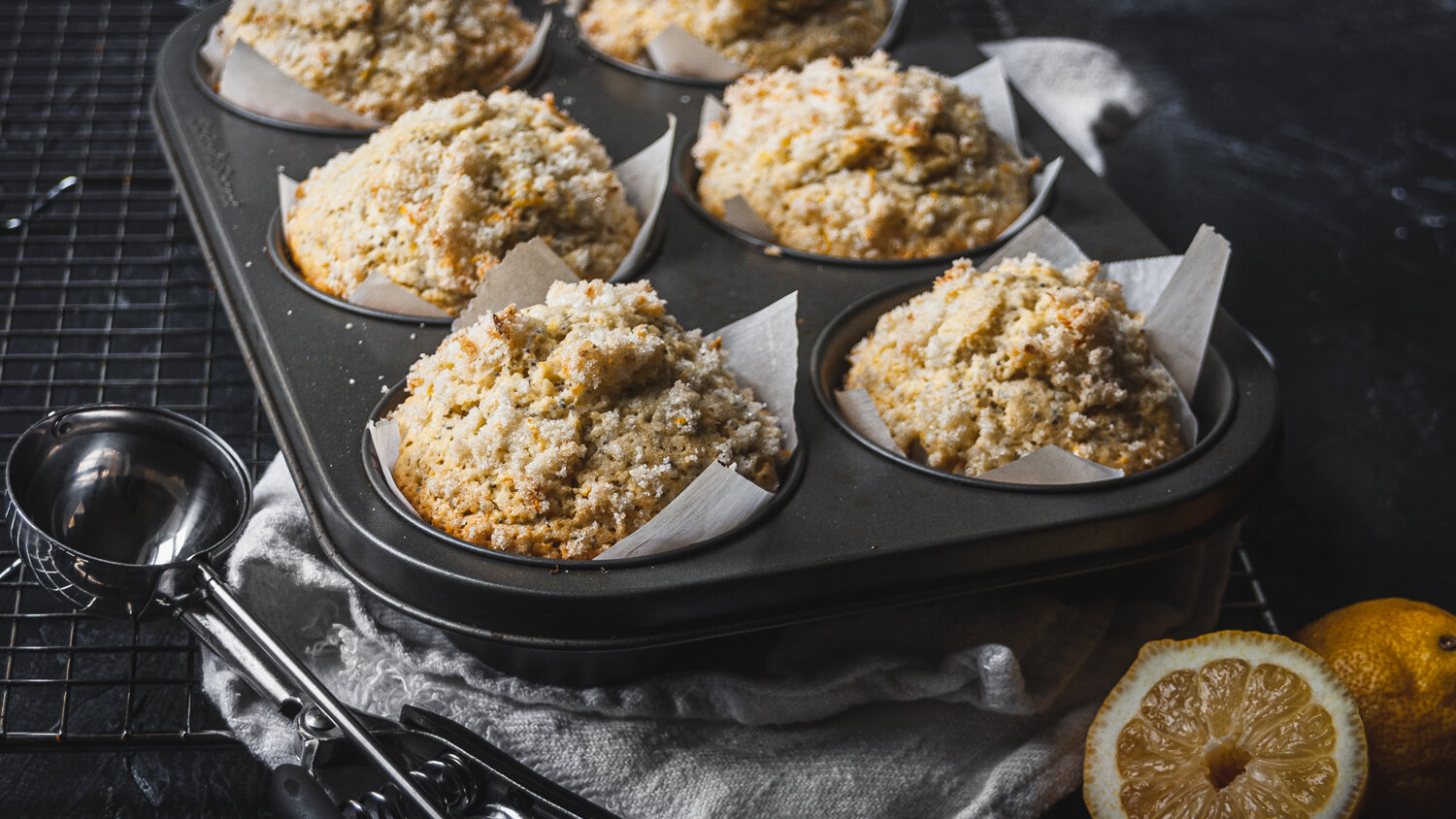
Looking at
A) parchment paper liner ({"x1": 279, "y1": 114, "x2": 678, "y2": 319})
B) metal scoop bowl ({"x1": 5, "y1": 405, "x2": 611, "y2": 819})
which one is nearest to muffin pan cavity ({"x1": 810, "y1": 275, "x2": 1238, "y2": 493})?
parchment paper liner ({"x1": 279, "y1": 114, "x2": 678, "y2": 319})

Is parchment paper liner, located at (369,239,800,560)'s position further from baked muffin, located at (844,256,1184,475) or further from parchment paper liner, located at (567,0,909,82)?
parchment paper liner, located at (567,0,909,82)

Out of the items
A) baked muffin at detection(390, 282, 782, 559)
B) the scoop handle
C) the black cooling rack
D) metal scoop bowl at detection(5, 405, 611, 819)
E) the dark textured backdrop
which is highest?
baked muffin at detection(390, 282, 782, 559)

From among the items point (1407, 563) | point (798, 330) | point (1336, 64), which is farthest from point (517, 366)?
point (1336, 64)

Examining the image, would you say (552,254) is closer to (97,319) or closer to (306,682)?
(306,682)

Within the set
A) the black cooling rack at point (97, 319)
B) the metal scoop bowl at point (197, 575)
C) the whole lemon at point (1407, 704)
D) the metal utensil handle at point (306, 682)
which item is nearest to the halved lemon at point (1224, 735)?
the whole lemon at point (1407, 704)

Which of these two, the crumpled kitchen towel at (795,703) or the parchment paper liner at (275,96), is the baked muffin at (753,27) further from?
the crumpled kitchen towel at (795,703)

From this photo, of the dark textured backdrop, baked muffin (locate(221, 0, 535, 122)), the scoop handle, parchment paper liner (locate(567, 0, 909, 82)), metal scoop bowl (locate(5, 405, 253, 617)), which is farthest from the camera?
parchment paper liner (locate(567, 0, 909, 82))

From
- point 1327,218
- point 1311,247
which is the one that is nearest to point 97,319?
point 1311,247
